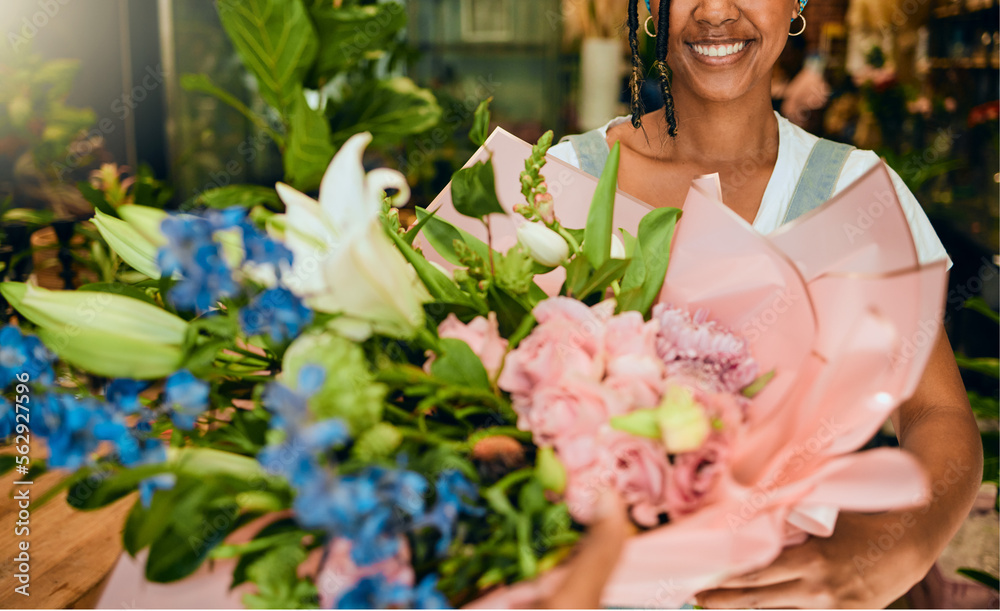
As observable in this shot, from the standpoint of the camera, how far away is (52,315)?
0.45 metres

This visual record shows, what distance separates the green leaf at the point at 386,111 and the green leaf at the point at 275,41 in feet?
0.61

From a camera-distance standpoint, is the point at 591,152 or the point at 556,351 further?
the point at 591,152

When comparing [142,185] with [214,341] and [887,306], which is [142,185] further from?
[887,306]

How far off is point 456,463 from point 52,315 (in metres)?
0.27

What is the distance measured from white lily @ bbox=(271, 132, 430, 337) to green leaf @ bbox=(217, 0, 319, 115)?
47.6 inches

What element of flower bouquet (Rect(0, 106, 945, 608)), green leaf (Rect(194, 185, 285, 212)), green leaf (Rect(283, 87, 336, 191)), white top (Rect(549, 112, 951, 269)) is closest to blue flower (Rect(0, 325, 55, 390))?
flower bouquet (Rect(0, 106, 945, 608))

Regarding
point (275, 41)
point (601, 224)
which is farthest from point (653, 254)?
point (275, 41)

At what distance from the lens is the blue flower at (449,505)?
381 millimetres

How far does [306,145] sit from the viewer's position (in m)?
1.55

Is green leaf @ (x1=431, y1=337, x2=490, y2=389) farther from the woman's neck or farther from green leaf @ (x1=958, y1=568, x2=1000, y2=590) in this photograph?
green leaf @ (x1=958, y1=568, x2=1000, y2=590)

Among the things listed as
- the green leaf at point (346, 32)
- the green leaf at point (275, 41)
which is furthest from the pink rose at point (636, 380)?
the green leaf at point (346, 32)

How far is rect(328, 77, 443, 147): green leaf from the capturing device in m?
1.84

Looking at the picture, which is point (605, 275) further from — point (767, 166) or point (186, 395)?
point (767, 166)

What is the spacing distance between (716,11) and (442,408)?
79cm
